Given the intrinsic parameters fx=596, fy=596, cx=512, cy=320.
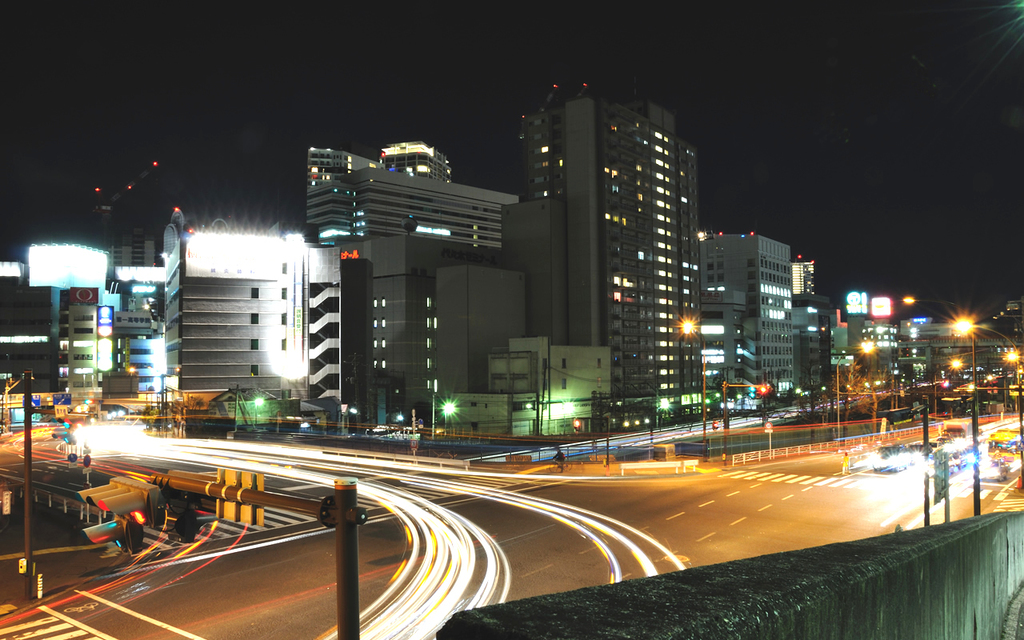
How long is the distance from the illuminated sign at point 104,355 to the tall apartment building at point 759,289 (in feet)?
417

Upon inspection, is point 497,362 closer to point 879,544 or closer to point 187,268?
point 187,268

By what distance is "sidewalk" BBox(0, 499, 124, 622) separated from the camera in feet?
60.0

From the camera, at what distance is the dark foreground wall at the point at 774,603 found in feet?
7.30

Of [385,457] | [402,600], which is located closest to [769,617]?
[402,600]

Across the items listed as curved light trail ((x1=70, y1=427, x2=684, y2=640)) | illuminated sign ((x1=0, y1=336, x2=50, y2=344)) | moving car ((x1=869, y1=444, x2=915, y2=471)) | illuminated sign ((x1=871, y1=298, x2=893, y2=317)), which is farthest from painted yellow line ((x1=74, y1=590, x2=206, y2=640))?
illuminated sign ((x1=0, y1=336, x2=50, y2=344))

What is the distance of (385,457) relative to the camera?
44.5 m

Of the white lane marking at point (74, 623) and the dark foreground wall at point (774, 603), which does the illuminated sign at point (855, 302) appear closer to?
the white lane marking at point (74, 623)

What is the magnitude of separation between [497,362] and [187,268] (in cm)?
4486

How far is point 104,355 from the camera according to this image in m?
120

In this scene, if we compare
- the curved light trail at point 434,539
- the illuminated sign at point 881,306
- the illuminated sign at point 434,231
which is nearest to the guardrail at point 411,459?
the curved light trail at point 434,539

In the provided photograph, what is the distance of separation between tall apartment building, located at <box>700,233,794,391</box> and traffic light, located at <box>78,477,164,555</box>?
5169 inches

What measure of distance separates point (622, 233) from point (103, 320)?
327ft

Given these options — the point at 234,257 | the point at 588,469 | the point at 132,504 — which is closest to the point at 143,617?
the point at 132,504

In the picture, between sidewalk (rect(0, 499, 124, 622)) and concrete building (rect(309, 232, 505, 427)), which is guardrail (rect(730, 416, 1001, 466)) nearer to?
sidewalk (rect(0, 499, 124, 622))
